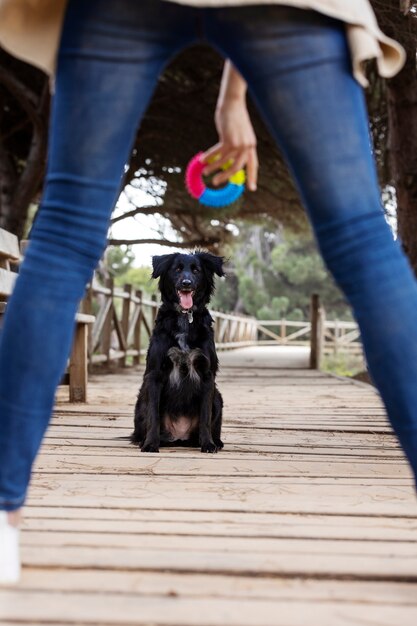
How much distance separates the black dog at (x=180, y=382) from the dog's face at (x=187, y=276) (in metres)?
0.03

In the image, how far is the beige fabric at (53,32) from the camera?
1.26 metres

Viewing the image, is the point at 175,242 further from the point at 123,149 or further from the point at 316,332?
the point at 123,149

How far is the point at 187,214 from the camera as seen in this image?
383 inches

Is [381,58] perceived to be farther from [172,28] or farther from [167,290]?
[167,290]

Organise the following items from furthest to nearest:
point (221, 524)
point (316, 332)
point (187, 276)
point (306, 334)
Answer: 1. point (306, 334)
2. point (316, 332)
3. point (187, 276)
4. point (221, 524)

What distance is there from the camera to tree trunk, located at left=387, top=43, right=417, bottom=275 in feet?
22.2

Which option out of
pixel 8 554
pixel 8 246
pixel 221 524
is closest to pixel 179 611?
pixel 8 554

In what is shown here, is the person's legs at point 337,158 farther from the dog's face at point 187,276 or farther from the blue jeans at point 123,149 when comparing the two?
the dog's face at point 187,276

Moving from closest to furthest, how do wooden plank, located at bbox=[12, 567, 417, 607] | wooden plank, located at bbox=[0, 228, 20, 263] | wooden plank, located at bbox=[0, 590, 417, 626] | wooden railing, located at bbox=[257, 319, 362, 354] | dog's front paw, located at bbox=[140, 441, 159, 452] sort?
wooden plank, located at bbox=[0, 590, 417, 626] → wooden plank, located at bbox=[12, 567, 417, 607] → dog's front paw, located at bbox=[140, 441, 159, 452] → wooden plank, located at bbox=[0, 228, 20, 263] → wooden railing, located at bbox=[257, 319, 362, 354]

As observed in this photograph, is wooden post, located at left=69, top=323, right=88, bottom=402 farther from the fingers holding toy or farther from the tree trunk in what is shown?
the fingers holding toy

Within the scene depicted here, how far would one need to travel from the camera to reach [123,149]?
52.7 inches

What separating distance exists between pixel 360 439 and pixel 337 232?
2.41m

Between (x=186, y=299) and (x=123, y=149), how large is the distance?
7.34 ft

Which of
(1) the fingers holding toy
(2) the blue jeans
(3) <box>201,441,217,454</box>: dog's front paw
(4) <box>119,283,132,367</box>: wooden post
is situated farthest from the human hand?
(4) <box>119,283,132,367</box>: wooden post
